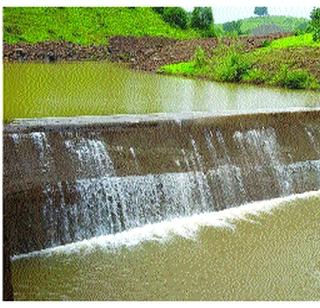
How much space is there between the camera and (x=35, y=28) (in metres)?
19.1

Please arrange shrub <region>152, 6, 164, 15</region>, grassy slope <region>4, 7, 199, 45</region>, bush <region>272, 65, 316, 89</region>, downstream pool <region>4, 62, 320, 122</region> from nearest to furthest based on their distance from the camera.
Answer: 1. downstream pool <region>4, 62, 320, 122</region>
2. bush <region>272, 65, 316, 89</region>
3. grassy slope <region>4, 7, 199, 45</region>
4. shrub <region>152, 6, 164, 15</region>

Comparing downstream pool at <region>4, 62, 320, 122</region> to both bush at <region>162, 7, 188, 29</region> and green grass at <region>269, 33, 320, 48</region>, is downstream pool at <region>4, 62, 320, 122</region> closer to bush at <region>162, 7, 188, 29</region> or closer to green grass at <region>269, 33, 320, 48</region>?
green grass at <region>269, 33, 320, 48</region>

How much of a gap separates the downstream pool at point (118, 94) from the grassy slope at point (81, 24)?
1779 mm

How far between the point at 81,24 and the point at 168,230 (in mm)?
16200

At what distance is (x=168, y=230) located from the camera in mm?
7000

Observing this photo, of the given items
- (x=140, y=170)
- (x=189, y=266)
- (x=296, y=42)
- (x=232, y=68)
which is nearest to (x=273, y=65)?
(x=232, y=68)

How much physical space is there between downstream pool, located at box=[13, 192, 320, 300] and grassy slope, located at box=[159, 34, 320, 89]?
8.77 metres

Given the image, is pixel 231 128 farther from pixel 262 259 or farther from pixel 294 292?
pixel 294 292

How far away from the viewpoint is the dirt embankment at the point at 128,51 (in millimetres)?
18859

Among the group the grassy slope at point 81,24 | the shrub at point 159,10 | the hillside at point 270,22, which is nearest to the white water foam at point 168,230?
the grassy slope at point 81,24

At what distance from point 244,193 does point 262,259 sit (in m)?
1.59

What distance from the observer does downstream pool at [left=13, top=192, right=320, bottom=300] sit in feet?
18.9

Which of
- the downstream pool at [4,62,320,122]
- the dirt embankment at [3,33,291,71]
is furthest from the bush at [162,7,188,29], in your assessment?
the downstream pool at [4,62,320,122]

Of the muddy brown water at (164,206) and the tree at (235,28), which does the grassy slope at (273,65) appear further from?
the tree at (235,28)
